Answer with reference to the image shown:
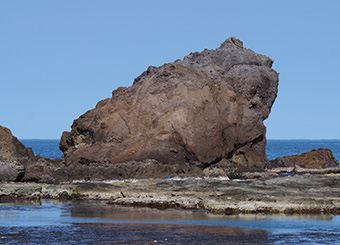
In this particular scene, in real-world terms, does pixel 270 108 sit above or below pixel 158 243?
above

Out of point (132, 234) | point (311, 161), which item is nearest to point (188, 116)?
point (311, 161)

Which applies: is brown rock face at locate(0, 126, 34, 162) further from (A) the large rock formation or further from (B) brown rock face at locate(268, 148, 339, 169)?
(B) brown rock face at locate(268, 148, 339, 169)

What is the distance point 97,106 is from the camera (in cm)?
6538

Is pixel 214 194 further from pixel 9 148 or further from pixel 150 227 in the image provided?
pixel 9 148

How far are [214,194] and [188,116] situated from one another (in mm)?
18671

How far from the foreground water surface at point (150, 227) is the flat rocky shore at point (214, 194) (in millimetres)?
1713

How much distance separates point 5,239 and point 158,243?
21.0ft

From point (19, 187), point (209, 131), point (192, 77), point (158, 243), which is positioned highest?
point (192, 77)

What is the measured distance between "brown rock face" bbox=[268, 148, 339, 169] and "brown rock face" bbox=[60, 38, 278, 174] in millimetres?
6021

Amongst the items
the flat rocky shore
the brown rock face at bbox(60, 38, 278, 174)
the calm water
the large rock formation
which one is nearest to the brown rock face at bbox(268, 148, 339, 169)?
the brown rock face at bbox(60, 38, 278, 174)

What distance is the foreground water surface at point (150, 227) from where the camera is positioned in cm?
2725

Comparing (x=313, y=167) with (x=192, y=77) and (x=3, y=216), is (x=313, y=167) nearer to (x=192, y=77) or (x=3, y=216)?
(x=192, y=77)

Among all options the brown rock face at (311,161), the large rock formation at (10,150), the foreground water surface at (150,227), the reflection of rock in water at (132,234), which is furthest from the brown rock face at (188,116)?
the reflection of rock in water at (132,234)

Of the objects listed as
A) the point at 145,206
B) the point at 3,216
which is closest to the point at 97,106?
the point at 145,206
